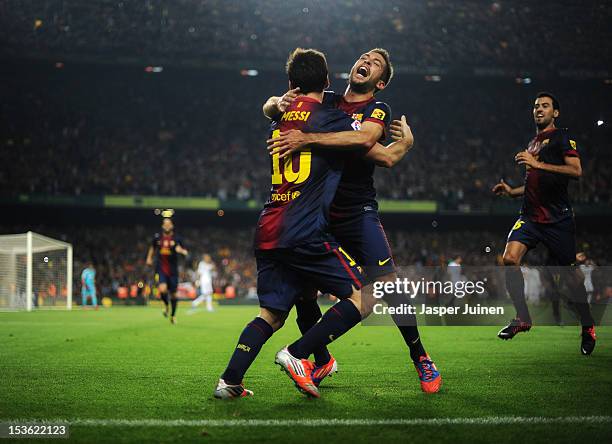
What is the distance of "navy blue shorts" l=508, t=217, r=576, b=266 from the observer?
26.2ft

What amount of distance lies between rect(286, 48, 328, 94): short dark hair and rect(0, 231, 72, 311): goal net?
20070mm

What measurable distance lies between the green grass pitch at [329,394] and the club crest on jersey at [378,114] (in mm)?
1934

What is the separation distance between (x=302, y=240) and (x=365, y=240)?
Answer: 0.98 metres

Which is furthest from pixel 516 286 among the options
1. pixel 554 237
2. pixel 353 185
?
pixel 353 185

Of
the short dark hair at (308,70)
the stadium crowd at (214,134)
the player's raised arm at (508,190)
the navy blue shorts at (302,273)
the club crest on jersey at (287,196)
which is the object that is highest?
the stadium crowd at (214,134)

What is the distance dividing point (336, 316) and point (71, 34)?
115 feet

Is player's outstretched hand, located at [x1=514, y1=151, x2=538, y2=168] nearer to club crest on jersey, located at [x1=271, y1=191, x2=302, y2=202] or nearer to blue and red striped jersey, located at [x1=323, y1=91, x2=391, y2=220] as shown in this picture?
blue and red striped jersey, located at [x1=323, y1=91, x2=391, y2=220]

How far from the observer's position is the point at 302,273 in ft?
15.9

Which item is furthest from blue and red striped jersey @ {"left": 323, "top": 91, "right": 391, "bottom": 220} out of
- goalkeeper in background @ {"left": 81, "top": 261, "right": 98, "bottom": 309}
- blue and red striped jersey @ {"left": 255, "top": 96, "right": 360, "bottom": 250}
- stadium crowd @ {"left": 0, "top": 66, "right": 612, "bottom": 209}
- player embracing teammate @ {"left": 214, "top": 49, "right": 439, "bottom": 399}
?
stadium crowd @ {"left": 0, "top": 66, "right": 612, "bottom": 209}

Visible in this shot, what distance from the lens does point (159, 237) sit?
16.1 metres

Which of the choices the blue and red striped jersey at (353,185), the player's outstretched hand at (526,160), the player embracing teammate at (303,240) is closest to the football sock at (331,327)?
the player embracing teammate at (303,240)

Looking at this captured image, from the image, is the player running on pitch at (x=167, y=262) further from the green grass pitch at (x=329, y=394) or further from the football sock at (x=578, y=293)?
the football sock at (x=578, y=293)

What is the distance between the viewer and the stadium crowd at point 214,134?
37.1 meters

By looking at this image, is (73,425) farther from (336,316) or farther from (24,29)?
(24,29)
